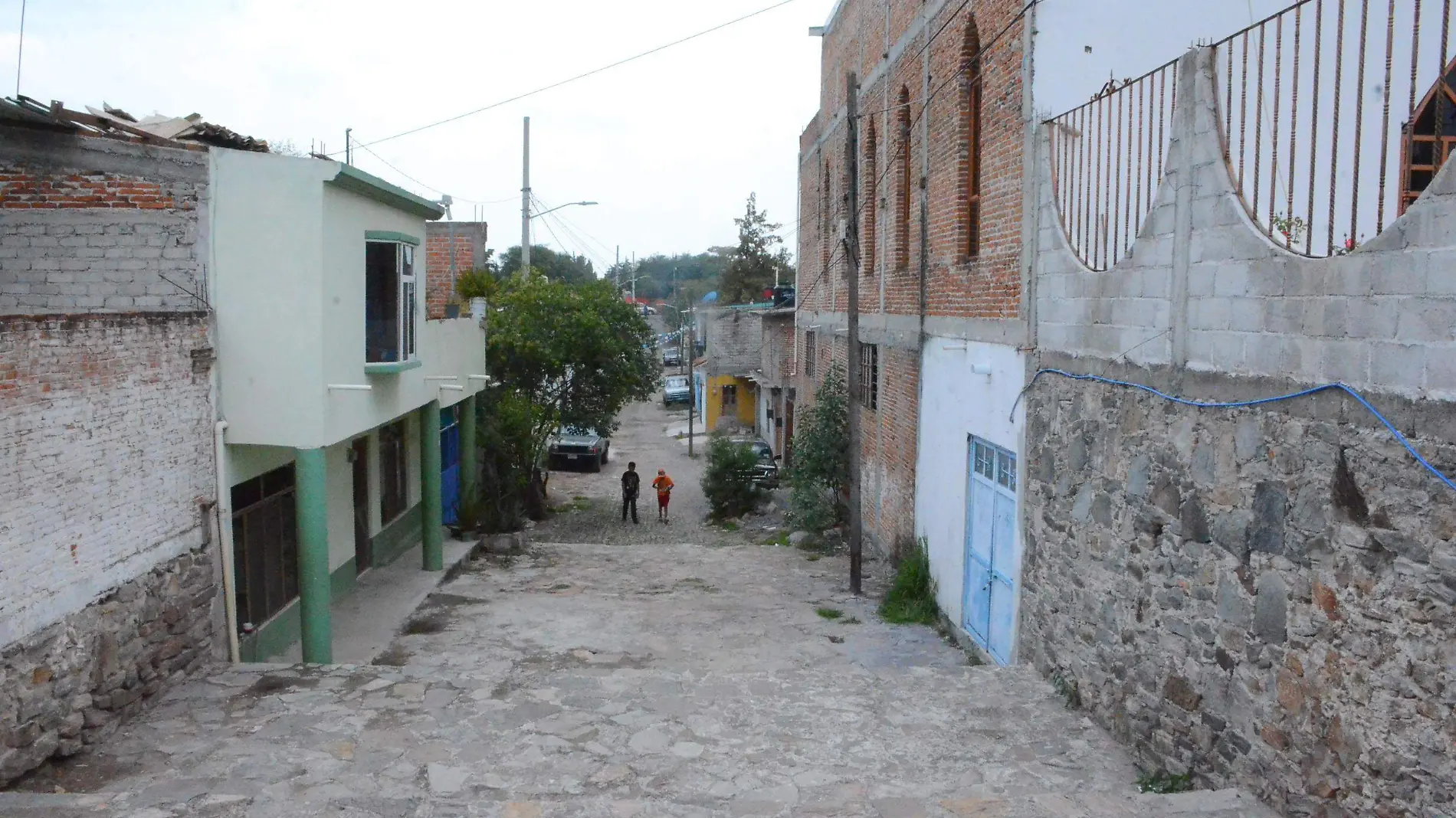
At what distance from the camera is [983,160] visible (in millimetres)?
11320

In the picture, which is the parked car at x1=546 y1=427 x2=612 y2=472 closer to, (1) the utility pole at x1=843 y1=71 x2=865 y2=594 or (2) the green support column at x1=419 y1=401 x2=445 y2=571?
(2) the green support column at x1=419 y1=401 x2=445 y2=571

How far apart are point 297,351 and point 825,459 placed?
1031 cm

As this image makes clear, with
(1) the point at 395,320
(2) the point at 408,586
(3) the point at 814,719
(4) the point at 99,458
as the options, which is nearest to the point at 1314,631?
(3) the point at 814,719

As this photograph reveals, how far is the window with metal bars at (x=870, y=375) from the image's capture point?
1647cm

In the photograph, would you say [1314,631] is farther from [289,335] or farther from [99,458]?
[289,335]

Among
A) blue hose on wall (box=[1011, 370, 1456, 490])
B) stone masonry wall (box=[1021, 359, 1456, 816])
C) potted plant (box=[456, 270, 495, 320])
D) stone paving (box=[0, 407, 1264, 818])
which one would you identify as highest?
potted plant (box=[456, 270, 495, 320])

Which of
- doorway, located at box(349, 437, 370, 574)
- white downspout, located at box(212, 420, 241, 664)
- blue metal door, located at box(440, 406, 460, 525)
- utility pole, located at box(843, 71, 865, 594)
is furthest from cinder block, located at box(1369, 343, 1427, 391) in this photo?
blue metal door, located at box(440, 406, 460, 525)

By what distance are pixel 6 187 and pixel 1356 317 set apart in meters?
9.95

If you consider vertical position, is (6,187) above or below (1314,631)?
above

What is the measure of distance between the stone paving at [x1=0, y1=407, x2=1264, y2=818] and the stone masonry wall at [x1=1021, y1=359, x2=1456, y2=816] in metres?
0.46

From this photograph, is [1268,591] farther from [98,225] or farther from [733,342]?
[733,342]

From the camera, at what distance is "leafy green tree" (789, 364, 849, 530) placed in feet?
59.8

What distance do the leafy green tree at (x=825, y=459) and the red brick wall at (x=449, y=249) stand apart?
31.5ft

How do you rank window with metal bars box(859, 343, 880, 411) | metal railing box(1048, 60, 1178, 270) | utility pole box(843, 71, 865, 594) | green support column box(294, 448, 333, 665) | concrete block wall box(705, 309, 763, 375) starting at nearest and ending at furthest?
metal railing box(1048, 60, 1178, 270) < green support column box(294, 448, 333, 665) < utility pole box(843, 71, 865, 594) < window with metal bars box(859, 343, 880, 411) < concrete block wall box(705, 309, 763, 375)
